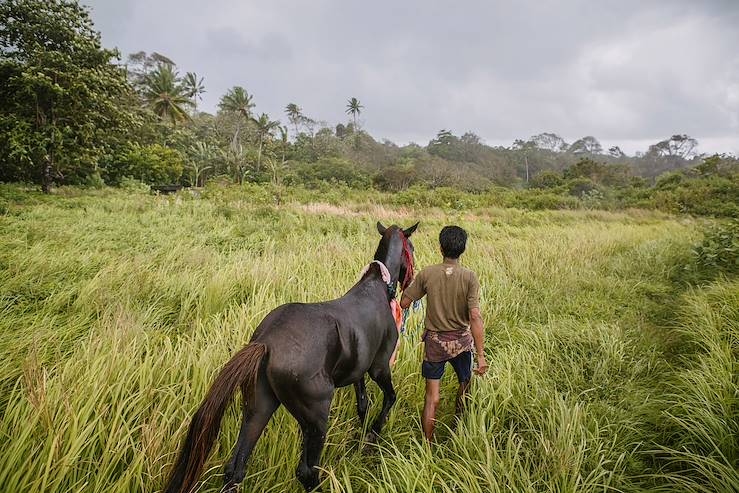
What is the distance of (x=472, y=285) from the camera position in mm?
2045

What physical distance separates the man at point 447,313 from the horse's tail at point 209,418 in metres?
1.10

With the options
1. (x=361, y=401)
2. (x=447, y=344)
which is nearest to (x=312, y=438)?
(x=361, y=401)

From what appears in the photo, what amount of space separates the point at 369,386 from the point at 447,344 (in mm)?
Result: 763

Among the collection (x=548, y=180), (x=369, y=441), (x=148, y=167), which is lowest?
(x=369, y=441)

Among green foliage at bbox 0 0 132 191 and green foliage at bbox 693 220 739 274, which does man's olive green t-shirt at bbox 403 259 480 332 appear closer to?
green foliage at bbox 693 220 739 274

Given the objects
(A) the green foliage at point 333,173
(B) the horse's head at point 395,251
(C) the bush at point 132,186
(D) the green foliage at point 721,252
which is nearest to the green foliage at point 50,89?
(C) the bush at point 132,186

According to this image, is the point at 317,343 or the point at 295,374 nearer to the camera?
the point at 295,374

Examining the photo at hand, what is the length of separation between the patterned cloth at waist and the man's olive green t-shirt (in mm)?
38

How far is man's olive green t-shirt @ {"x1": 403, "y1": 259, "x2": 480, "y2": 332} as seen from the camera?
81.0 inches

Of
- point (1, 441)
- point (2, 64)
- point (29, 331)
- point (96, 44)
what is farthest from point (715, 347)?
point (96, 44)

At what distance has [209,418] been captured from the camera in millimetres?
1293

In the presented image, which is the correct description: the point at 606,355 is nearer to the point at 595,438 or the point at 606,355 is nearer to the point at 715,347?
the point at 715,347

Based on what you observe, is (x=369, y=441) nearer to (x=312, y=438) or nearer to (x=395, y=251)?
(x=312, y=438)

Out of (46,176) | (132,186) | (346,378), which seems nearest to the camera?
(346,378)
